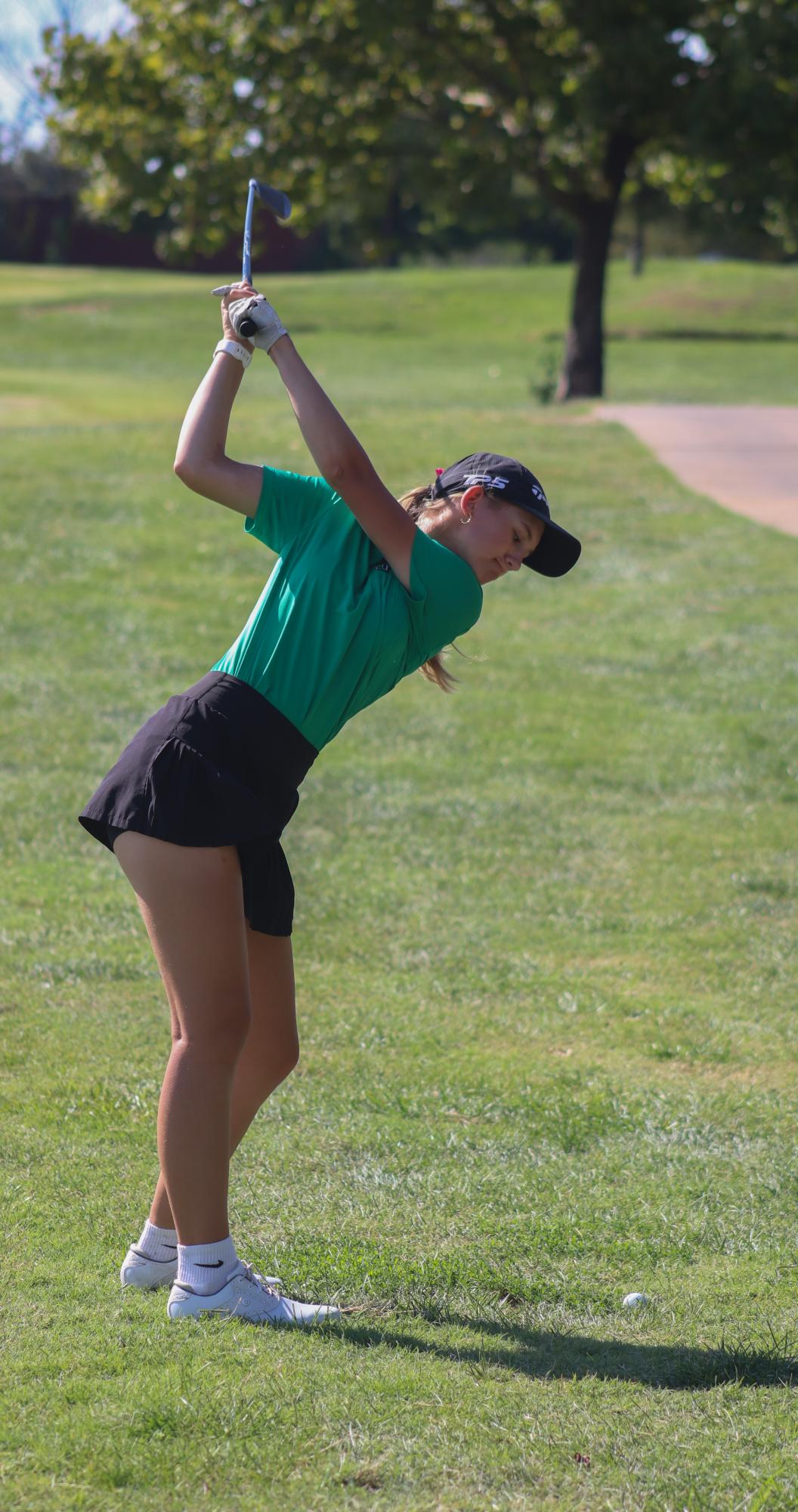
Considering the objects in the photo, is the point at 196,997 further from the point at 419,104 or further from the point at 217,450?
the point at 419,104

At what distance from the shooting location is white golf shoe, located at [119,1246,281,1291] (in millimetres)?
3324

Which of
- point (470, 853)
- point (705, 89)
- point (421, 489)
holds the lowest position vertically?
point (470, 853)

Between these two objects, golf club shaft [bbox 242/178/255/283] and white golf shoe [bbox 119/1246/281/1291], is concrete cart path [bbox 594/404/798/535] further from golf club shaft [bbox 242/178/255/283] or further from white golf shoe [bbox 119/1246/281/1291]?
white golf shoe [bbox 119/1246/281/1291]

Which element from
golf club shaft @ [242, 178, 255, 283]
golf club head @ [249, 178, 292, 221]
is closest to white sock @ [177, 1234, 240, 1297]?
A: golf club shaft @ [242, 178, 255, 283]

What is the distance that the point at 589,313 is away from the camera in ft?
86.3

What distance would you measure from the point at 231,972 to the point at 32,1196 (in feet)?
3.57

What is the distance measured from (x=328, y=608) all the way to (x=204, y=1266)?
4.26ft

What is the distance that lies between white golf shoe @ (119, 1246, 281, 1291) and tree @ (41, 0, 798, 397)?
21.5m

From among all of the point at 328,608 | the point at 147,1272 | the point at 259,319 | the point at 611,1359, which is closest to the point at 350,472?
the point at 328,608

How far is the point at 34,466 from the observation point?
15.7m

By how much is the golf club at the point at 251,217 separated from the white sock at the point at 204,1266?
69.8 inches

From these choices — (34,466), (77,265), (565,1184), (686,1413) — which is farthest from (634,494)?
(77,265)

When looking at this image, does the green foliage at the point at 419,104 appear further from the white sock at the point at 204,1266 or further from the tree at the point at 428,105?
the white sock at the point at 204,1266

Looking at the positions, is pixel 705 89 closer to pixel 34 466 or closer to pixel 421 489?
pixel 34 466
